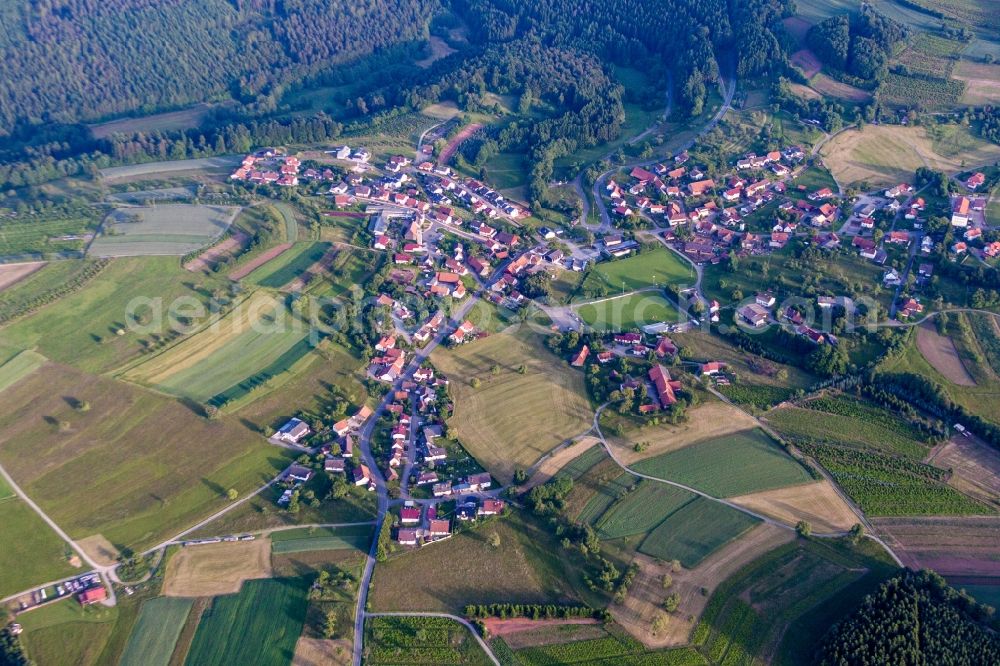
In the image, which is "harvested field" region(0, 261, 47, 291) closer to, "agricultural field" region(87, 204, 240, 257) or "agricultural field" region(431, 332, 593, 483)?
"agricultural field" region(87, 204, 240, 257)

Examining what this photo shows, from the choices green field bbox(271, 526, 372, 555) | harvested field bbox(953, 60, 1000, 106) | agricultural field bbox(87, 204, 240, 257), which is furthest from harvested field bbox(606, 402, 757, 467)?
harvested field bbox(953, 60, 1000, 106)

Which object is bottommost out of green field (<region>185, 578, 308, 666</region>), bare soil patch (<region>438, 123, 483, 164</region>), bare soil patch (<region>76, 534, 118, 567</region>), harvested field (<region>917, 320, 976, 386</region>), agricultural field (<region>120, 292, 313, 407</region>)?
bare soil patch (<region>76, 534, 118, 567</region>)

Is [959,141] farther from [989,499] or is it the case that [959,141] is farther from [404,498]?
[404,498]

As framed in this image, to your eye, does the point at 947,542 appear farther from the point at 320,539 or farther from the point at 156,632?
the point at 156,632

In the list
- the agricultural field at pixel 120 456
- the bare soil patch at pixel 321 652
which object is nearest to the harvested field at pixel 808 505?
the bare soil patch at pixel 321 652

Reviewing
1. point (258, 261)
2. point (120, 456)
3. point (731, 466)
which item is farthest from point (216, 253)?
point (731, 466)
